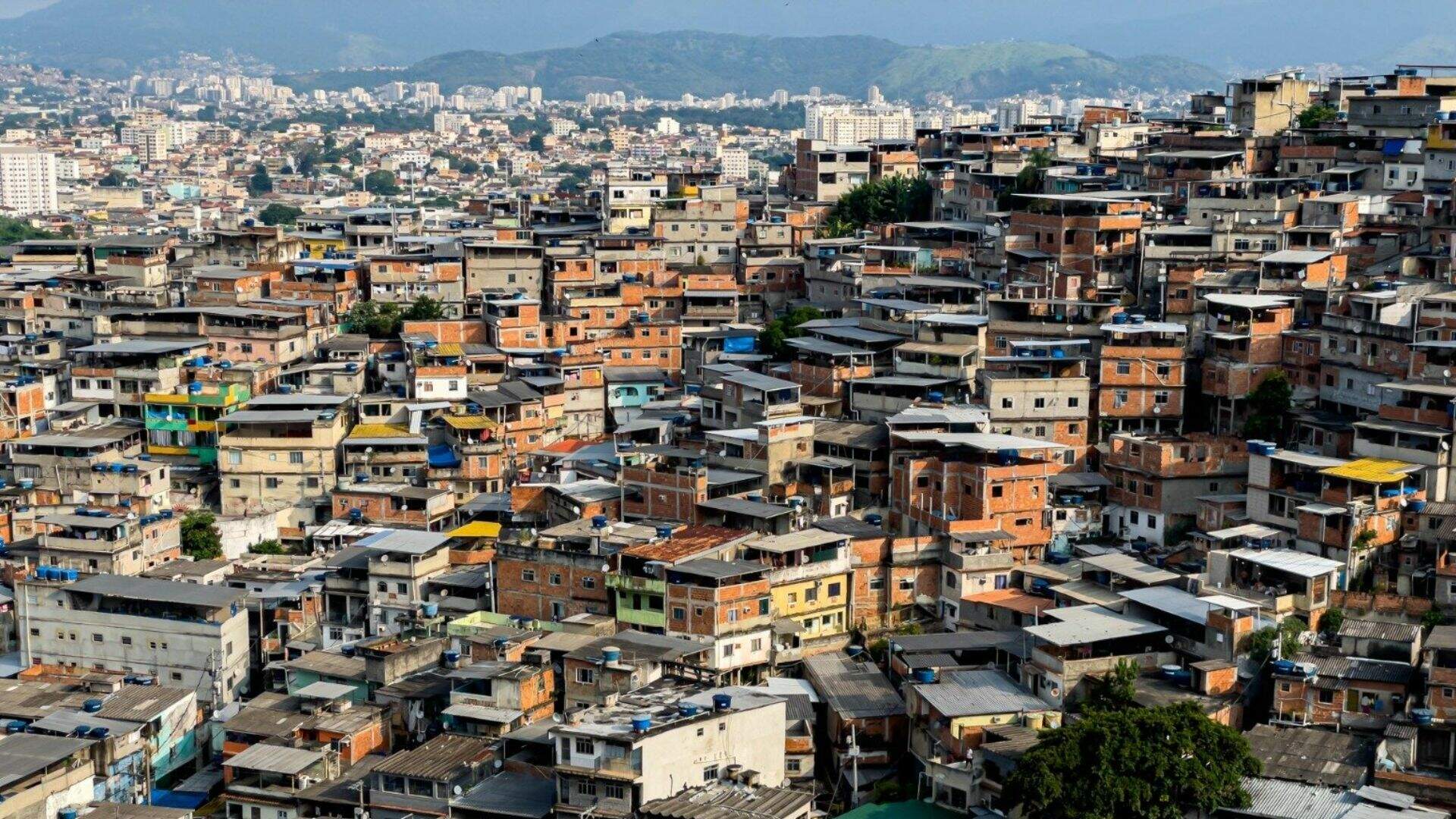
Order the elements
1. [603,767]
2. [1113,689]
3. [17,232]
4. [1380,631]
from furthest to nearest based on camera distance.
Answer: [17,232] < [1380,631] < [1113,689] < [603,767]

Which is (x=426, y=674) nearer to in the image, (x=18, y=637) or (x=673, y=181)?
(x=18, y=637)

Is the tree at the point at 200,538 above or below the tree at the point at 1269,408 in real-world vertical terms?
below

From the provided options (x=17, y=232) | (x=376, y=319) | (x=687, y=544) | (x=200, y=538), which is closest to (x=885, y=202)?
(x=376, y=319)

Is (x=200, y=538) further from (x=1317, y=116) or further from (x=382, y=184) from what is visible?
(x=382, y=184)

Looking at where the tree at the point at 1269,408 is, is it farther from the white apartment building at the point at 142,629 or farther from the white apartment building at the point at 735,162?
the white apartment building at the point at 735,162

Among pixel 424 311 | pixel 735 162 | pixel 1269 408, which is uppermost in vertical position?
pixel 735 162

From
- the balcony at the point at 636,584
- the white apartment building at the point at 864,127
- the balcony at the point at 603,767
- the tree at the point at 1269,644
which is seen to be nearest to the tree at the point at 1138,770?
the tree at the point at 1269,644

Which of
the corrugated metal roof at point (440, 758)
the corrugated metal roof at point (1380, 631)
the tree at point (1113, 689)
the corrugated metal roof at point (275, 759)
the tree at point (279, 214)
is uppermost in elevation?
the tree at point (279, 214)

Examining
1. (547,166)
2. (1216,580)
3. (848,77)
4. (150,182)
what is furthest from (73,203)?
(848,77)
